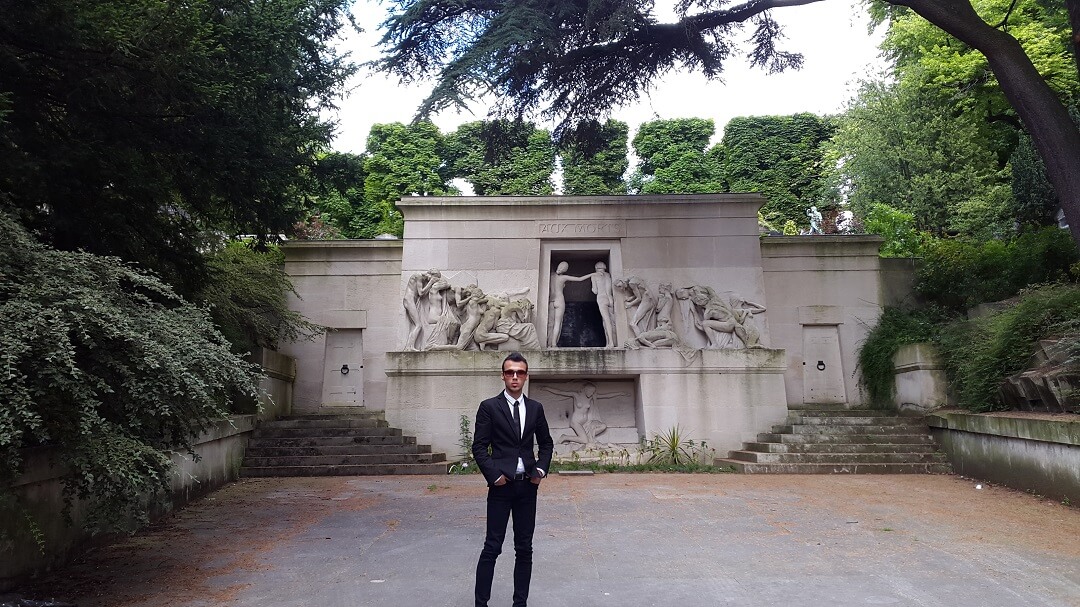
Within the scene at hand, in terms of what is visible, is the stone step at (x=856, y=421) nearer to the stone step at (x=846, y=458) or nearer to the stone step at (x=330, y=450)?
the stone step at (x=846, y=458)

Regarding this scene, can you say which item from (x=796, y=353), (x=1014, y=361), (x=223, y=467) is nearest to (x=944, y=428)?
(x=1014, y=361)

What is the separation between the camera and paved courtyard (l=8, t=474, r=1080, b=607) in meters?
5.40

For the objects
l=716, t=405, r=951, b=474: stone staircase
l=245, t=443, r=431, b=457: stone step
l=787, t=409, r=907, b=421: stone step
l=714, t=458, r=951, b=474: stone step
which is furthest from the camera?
l=787, t=409, r=907, b=421: stone step

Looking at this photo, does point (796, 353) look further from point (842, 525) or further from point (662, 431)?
point (842, 525)

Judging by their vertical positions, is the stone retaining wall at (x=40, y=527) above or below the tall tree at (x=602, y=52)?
below

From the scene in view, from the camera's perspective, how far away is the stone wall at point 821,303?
56.6ft

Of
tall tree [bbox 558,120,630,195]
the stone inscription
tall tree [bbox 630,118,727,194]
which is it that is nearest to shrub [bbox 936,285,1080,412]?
the stone inscription

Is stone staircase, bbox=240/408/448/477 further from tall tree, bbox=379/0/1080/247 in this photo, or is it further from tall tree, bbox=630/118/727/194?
tall tree, bbox=630/118/727/194

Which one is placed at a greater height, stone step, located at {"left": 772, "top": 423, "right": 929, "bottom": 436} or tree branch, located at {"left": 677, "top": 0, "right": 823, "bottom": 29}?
tree branch, located at {"left": 677, "top": 0, "right": 823, "bottom": 29}

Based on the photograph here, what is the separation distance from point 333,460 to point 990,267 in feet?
47.4

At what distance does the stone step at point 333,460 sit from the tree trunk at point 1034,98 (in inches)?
419

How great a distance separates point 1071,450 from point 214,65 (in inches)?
429

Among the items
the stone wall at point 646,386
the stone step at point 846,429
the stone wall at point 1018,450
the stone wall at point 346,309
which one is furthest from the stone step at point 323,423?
the stone wall at point 1018,450

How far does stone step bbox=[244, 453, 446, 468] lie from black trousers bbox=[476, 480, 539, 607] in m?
9.01
